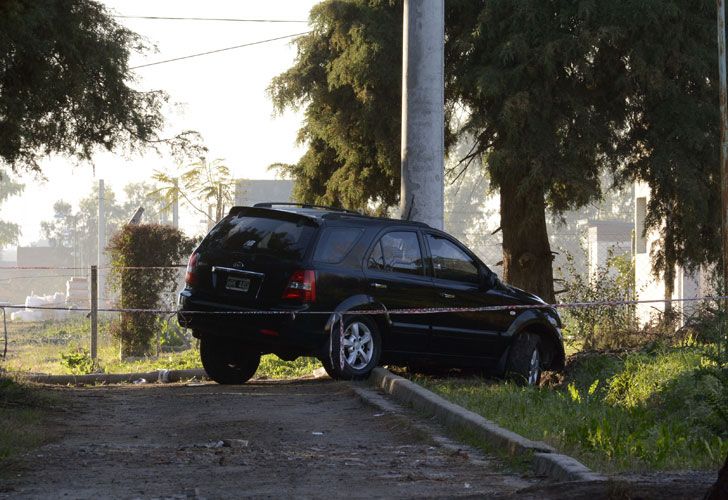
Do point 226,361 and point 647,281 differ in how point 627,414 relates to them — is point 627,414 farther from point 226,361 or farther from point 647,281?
point 647,281

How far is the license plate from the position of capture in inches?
514

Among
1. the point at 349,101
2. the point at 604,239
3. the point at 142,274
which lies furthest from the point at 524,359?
the point at 604,239

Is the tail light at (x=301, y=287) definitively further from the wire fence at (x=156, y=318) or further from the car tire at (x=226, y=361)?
the car tire at (x=226, y=361)

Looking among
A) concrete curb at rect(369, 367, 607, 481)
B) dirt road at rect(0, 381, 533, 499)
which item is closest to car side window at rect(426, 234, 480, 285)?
concrete curb at rect(369, 367, 607, 481)

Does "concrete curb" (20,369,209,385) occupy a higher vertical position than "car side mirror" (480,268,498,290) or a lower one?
lower

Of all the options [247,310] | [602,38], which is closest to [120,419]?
[247,310]

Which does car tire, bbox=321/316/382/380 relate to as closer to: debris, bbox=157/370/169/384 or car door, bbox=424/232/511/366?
car door, bbox=424/232/511/366

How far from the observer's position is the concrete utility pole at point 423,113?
15.6m

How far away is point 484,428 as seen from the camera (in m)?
8.98

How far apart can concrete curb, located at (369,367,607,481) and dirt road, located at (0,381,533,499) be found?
209mm

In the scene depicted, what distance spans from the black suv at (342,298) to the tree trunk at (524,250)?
5.82 meters

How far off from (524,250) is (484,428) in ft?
41.1

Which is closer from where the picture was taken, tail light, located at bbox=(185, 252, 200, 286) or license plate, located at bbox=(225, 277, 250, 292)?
license plate, located at bbox=(225, 277, 250, 292)

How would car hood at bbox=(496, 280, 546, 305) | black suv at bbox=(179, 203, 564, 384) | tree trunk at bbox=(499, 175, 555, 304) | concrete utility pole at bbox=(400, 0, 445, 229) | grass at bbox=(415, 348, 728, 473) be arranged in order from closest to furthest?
grass at bbox=(415, 348, 728, 473) < black suv at bbox=(179, 203, 564, 384) < car hood at bbox=(496, 280, 546, 305) < concrete utility pole at bbox=(400, 0, 445, 229) < tree trunk at bbox=(499, 175, 555, 304)
